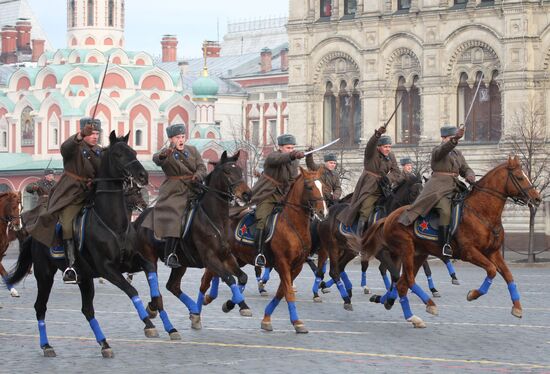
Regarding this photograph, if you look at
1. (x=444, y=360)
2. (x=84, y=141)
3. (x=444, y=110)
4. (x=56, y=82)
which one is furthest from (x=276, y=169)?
(x=56, y=82)

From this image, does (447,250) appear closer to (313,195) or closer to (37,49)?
(313,195)

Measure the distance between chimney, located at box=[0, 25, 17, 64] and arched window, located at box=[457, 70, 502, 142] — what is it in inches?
2686

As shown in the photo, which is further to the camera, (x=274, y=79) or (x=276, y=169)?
(x=274, y=79)

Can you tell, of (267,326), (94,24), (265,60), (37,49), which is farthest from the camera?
(37,49)

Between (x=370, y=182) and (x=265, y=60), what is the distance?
73.2 metres

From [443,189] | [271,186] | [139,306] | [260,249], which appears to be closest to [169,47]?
[271,186]

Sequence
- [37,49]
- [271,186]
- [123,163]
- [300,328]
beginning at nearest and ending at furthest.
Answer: [123,163], [300,328], [271,186], [37,49]

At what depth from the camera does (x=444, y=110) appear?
57.2 metres

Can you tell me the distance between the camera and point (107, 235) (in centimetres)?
1647

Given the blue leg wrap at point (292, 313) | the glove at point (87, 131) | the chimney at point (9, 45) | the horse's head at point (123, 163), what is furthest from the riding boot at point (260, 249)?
the chimney at point (9, 45)

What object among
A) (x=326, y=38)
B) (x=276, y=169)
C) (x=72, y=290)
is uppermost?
(x=326, y=38)

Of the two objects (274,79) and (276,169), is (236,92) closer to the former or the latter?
(274,79)

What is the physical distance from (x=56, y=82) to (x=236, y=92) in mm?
11773

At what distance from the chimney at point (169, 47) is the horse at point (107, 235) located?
96.0 metres
